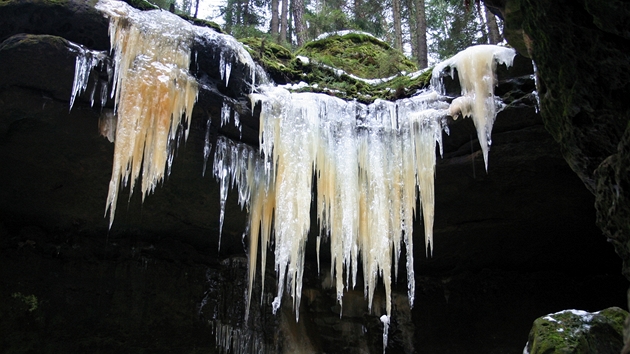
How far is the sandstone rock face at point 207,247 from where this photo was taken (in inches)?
251

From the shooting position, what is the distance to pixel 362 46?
965cm

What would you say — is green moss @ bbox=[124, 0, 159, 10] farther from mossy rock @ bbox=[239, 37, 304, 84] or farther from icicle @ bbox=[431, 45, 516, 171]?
icicle @ bbox=[431, 45, 516, 171]

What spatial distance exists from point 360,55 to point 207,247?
14.2 ft

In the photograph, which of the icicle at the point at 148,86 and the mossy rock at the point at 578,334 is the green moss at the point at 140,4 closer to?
the icicle at the point at 148,86

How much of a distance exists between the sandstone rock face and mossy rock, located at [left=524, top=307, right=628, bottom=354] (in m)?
2.51

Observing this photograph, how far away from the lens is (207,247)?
9219 mm

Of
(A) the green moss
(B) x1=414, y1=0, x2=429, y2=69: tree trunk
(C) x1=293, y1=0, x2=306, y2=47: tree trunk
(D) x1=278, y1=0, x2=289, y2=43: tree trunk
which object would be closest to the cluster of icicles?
(A) the green moss

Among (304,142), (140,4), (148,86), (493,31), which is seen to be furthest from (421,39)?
(148,86)

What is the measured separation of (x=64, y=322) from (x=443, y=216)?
19.9 feet

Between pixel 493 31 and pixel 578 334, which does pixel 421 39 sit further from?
pixel 578 334

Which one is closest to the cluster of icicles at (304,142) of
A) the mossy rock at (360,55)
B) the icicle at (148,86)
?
the icicle at (148,86)

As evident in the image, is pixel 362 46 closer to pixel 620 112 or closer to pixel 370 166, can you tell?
pixel 370 166

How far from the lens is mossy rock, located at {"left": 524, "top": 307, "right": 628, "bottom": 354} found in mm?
4777

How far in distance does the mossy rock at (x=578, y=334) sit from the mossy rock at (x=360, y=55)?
4711 mm
